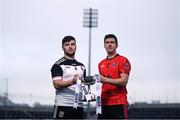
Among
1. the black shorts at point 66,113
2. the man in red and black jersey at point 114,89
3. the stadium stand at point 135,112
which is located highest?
the man in red and black jersey at point 114,89

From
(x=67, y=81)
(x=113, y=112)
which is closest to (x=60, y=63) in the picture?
(x=67, y=81)

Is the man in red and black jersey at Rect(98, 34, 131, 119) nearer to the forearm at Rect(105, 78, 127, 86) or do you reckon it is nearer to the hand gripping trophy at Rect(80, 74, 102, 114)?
the forearm at Rect(105, 78, 127, 86)

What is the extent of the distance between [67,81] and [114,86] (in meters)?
0.56

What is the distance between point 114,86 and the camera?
→ 5.00 meters

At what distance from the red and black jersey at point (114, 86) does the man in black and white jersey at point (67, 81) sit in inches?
11.7

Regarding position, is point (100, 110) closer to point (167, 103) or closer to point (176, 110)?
point (176, 110)

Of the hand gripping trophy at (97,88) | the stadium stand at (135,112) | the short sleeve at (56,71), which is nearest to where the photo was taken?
the hand gripping trophy at (97,88)

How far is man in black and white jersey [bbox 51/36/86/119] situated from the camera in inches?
193

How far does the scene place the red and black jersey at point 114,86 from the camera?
16.4 ft

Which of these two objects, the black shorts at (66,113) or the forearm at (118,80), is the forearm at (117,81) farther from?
the black shorts at (66,113)

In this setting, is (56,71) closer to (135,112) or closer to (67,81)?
(67,81)

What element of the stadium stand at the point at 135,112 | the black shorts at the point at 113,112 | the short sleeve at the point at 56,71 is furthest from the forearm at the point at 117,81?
the stadium stand at the point at 135,112

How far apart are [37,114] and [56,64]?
163ft

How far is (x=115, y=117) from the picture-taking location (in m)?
5.05
